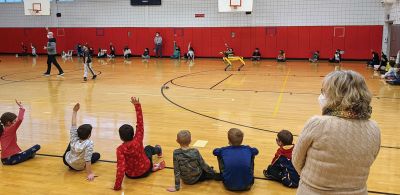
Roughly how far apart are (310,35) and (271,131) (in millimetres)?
16909

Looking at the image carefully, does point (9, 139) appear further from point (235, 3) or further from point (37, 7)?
point (37, 7)

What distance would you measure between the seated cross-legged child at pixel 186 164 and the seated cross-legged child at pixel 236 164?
1.04 feet

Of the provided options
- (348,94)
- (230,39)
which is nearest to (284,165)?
(348,94)

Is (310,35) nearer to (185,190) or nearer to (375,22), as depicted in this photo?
(375,22)

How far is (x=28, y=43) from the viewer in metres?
27.4

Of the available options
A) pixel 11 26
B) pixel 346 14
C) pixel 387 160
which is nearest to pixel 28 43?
pixel 11 26

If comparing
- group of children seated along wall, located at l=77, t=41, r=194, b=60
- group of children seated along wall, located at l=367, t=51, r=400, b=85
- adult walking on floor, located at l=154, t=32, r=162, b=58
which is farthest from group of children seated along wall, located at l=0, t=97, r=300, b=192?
adult walking on floor, located at l=154, t=32, r=162, b=58

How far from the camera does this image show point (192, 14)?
2427 centimetres

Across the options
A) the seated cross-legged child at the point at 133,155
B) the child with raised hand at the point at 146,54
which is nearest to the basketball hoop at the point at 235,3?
the child with raised hand at the point at 146,54

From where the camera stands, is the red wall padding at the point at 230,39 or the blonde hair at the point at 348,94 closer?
the blonde hair at the point at 348,94

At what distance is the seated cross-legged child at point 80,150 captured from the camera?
488 cm

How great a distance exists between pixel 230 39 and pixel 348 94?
22.2 metres

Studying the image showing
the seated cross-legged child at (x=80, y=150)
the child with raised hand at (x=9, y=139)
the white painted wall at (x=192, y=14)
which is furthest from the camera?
the white painted wall at (x=192, y=14)

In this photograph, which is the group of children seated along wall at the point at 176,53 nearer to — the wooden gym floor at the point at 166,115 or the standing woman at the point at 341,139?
the wooden gym floor at the point at 166,115
